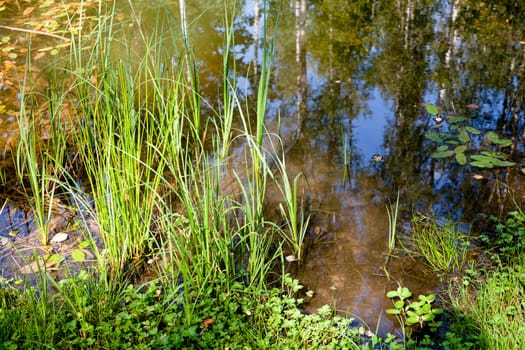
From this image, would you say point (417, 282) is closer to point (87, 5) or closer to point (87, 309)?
point (87, 309)

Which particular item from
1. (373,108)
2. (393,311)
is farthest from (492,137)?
(393,311)

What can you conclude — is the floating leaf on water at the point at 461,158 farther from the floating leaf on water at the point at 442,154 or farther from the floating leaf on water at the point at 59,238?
the floating leaf on water at the point at 59,238

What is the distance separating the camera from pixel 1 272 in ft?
9.16

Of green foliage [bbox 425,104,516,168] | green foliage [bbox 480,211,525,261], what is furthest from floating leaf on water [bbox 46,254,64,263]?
green foliage [bbox 425,104,516,168]

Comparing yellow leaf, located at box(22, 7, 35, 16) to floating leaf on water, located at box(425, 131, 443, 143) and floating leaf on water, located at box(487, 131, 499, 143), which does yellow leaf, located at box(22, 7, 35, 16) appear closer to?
floating leaf on water, located at box(425, 131, 443, 143)

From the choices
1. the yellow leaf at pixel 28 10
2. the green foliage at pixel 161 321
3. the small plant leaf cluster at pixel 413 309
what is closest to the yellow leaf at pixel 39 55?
the yellow leaf at pixel 28 10

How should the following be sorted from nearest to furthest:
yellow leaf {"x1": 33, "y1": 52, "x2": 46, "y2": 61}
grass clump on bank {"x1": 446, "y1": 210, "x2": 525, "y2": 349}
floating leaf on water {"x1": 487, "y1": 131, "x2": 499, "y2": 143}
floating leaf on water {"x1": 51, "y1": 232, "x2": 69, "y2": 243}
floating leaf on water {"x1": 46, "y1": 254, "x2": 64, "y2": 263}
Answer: grass clump on bank {"x1": 446, "y1": 210, "x2": 525, "y2": 349} → floating leaf on water {"x1": 46, "y1": 254, "x2": 64, "y2": 263} → floating leaf on water {"x1": 51, "y1": 232, "x2": 69, "y2": 243} → floating leaf on water {"x1": 487, "y1": 131, "x2": 499, "y2": 143} → yellow leaf {"x1": 33, "y1": 52, "x2": 46, "y2": 61}

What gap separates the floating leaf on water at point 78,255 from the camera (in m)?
2.86

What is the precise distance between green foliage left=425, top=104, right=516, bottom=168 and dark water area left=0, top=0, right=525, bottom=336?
0.13ft

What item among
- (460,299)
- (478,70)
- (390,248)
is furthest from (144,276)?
(478,70)

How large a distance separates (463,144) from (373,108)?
862 millimetres

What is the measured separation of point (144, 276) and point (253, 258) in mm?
626

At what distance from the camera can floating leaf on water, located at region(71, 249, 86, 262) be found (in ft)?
9.39

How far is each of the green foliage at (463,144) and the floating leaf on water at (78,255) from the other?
8.07 feet
